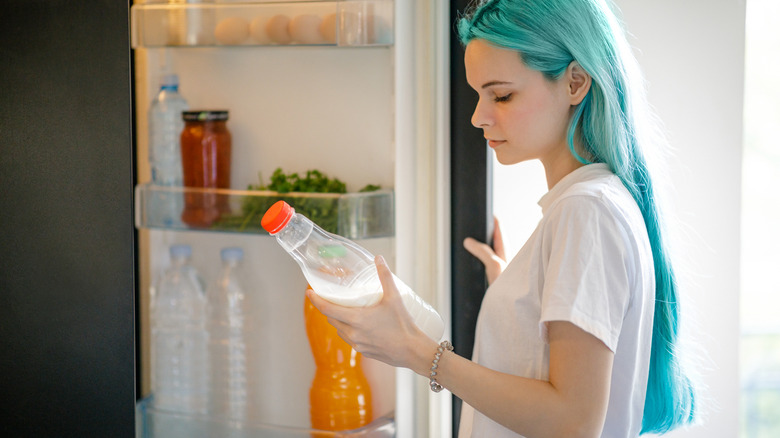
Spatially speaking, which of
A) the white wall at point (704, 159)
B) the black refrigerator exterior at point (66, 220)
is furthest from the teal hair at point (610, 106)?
the black refrigerator exterior at point (66, 220)

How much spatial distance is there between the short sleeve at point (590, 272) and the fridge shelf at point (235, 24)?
0.62 meters

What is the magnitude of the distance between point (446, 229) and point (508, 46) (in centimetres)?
50

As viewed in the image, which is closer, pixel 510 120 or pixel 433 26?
pixel 510 120

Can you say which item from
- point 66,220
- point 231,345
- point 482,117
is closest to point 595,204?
point 482,117

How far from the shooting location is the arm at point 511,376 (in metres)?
0.75

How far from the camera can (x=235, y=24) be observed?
51.8 inches

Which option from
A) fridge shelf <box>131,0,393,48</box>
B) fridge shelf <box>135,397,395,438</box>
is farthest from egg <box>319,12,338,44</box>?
fridge shelf <box>135,397,395,438</box>

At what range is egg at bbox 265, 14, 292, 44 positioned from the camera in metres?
1.28

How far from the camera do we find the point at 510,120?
2.90 ft

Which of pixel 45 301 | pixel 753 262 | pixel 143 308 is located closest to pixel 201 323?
pixel 143 308

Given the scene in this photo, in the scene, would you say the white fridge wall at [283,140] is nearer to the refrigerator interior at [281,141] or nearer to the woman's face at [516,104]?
the refrigerator interior at [281,141]

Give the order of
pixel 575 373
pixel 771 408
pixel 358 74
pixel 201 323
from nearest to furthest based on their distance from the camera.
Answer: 1. pixel 575 373
2. pixel 358 74
3. pixel 201 323
4. pixel 771 408

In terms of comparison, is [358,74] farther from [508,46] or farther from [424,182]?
[508,46]

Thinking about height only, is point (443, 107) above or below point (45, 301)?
above
